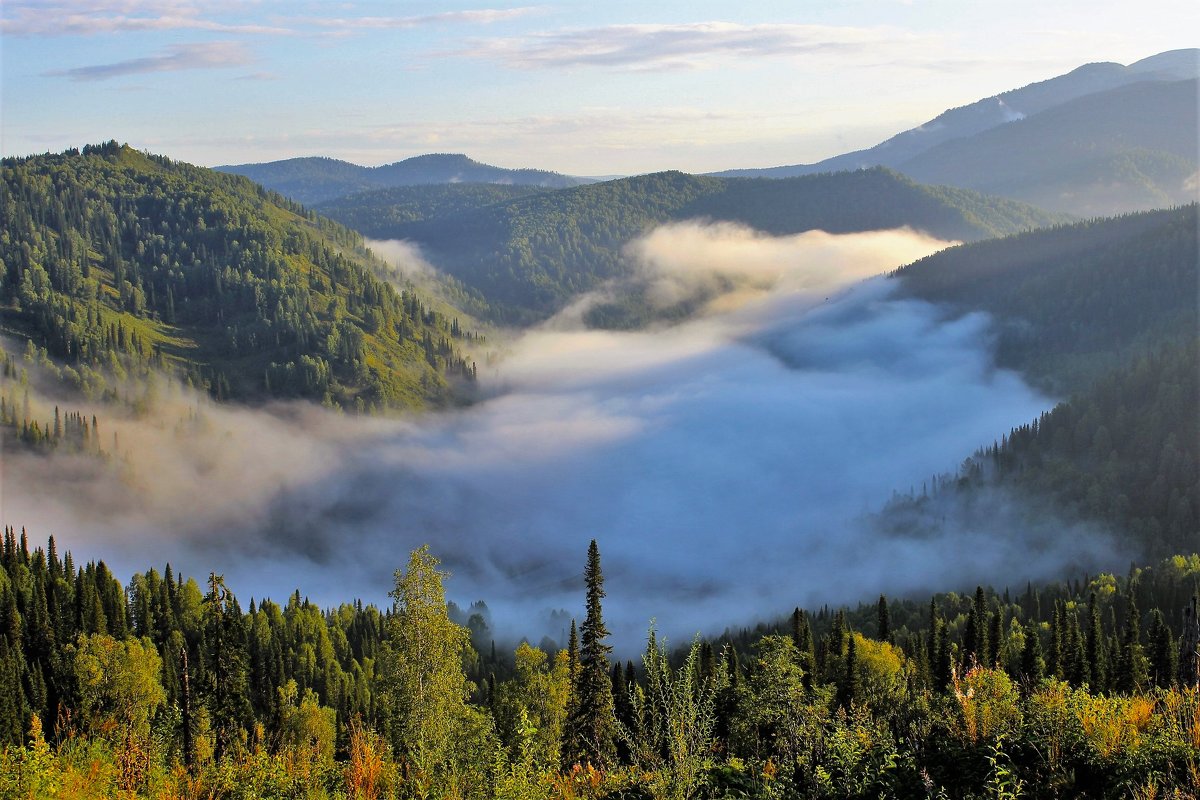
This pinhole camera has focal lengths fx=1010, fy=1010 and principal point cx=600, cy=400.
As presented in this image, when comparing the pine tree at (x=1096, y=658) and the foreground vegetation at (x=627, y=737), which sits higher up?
the foreground vegetation at (x=627, y=737)

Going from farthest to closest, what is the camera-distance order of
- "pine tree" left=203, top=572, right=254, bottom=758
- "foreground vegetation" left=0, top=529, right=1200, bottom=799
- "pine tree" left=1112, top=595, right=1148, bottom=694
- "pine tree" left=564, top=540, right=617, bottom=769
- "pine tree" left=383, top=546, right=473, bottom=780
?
"pine tree" left=1112, top=595, right=1148, bottom=694
"pine tree" left=564, top=540, right=617, bottom=769
"pine tree" left=203, top=572, right=254, bottom=758
"pine tree" left=383, top=546, right=473, bottom=780
"foreground vegetation" left=0, top=529, right=1200, bottom=799

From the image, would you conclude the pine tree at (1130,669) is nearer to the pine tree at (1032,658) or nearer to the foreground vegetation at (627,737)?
the foreground vegetation at (627,737)

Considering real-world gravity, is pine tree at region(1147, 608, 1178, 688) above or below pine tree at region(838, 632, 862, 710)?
below

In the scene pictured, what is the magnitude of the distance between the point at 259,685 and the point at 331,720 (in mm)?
36586

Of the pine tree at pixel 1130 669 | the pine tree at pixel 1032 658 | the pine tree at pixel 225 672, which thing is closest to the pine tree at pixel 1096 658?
the pine tree at pixel 1130 669

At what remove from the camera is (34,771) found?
30672 mm

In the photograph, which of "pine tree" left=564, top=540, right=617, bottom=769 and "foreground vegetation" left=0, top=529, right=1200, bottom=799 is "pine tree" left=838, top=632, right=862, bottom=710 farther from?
"pine tree" left=564, top=540, right=617, bottom=769

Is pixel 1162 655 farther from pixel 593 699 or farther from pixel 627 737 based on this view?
pixel 627 737

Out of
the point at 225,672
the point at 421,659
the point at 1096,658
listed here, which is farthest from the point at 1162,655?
the point at 421,659

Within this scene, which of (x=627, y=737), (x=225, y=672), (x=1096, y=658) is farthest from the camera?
(x=1096, y=658)

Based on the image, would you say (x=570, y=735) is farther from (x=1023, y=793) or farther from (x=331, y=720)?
(x=331, y=720)

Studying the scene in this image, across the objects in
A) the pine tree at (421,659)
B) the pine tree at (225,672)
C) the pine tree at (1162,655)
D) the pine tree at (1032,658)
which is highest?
the pine tree at (421,659)

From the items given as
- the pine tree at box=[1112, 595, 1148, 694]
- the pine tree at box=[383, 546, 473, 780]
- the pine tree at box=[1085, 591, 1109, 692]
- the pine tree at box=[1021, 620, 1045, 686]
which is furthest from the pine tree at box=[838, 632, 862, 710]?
the pine tree at box=[383, 546, 473, 780]

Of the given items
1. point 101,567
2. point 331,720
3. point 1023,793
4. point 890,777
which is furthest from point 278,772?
point 101,567
